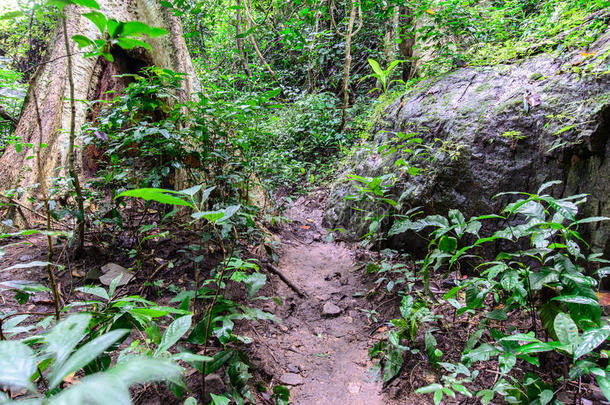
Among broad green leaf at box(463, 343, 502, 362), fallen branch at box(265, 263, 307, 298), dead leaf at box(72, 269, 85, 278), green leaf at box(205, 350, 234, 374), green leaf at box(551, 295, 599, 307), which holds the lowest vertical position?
fallen branch at box(265, 263, 307, 298)

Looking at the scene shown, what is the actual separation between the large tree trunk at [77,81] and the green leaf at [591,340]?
3.70 m

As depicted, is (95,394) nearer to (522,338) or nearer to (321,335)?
(522,338)

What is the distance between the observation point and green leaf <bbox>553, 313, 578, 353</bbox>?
3.72 ft

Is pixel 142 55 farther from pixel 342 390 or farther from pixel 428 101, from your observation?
pixel 342 390

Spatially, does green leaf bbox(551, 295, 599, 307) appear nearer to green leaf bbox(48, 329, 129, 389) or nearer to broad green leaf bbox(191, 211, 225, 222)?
broad green leaf bbox(191, 211, 225, 222)

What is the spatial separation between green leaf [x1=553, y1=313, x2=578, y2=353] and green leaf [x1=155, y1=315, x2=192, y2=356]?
1.41 meters

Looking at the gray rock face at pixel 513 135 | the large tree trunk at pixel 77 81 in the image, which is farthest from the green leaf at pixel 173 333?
the large tree trunk at pixel 77 81

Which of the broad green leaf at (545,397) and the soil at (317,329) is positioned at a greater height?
the broad green leaf at (545,397)

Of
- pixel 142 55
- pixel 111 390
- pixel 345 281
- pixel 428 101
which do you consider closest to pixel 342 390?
pixel 345 281

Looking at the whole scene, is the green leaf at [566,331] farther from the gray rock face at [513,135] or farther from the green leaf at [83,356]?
the green leaf at [83,356]

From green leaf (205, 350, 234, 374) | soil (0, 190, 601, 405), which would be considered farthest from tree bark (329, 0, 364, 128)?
green leaf (205, 350, 234, 374)

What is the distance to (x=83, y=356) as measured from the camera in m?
0.48

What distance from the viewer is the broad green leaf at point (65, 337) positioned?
1.73 ft

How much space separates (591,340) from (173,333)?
1461mm
